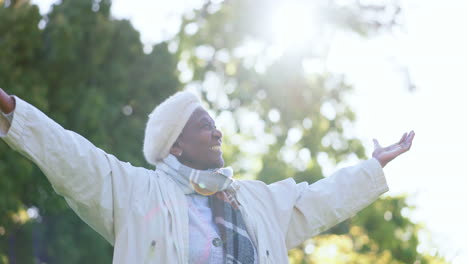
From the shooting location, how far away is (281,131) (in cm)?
1783

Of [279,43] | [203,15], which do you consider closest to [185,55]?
[203,15]

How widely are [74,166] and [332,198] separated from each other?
1.39 metres

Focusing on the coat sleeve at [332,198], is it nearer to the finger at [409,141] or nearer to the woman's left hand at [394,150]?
the woman's left hand at [394,150]

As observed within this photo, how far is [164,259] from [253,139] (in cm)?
1523

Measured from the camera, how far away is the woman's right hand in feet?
9.62

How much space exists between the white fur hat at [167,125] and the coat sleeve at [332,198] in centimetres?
66

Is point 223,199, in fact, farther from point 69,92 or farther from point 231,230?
point 69,92

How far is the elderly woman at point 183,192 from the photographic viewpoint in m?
3.03

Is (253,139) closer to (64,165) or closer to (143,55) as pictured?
(143,55)

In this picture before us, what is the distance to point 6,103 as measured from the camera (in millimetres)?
2941

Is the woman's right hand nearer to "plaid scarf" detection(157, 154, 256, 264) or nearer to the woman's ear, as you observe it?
"plaid scarf" detection(157, 154, 256, 264)

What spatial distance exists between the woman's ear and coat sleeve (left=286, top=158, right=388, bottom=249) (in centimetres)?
61

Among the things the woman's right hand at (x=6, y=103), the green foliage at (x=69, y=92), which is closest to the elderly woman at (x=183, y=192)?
the woman's right hand at (x=6, y=103)

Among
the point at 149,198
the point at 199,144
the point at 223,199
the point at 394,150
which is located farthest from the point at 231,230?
the point at 394,150
